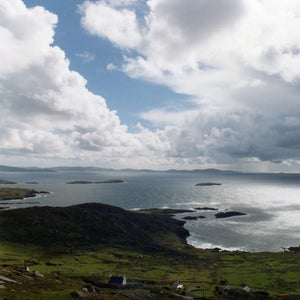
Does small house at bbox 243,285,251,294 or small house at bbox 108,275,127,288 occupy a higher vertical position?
small house at bbox 108,275,127,288

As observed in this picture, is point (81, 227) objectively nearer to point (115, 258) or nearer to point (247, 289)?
point (115, 258)

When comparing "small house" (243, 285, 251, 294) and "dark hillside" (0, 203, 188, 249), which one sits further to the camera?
"dark hillside" (0, 203, 188, 249)

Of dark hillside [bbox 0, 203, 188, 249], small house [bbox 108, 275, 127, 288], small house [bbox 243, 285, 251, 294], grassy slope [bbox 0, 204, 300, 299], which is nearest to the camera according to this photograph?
grassy slope [bbox 0, 204, 300, 299]

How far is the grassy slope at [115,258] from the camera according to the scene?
78250 mm

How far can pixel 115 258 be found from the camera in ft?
383

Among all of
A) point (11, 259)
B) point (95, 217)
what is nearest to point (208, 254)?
point (95, 217)

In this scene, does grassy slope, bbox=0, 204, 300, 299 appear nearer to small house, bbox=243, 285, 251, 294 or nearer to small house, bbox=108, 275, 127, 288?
small house, bbox=108, 275, 127, 288

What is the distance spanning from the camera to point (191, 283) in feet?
291

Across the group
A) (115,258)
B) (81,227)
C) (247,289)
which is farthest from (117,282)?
(81,227)

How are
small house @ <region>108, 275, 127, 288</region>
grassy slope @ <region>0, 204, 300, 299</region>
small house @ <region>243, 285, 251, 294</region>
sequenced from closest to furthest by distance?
grassy slope @ <region>0, 204, 300, 299</region>
small house @ <region>108, 275, 127, 288</region>
small house @ <region>243, 285, 251, 294</region>

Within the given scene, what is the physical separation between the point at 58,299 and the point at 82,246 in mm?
83612

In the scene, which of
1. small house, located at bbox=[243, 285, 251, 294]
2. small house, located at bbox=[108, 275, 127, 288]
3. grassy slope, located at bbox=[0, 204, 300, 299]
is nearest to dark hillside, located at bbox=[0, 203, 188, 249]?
grassy slope, located at bbox=[0, 204, 300, 299]

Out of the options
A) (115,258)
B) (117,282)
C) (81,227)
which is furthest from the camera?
(81,227)

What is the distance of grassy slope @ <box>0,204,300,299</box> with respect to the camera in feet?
257
